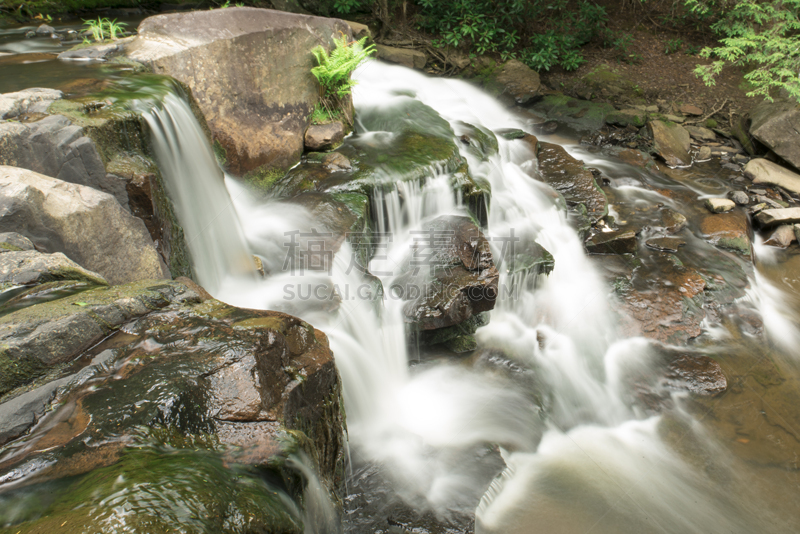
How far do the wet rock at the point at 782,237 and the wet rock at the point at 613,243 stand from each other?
2.60 m

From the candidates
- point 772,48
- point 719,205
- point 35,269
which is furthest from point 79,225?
point 772,48

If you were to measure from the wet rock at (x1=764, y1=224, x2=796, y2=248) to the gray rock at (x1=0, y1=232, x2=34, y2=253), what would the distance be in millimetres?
9276

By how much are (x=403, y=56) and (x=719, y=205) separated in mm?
7460

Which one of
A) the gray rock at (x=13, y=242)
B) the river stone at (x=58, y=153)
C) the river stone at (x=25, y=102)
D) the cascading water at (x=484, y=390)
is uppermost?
the river stone at (x=25, y=102)

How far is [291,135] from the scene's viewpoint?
611 cm

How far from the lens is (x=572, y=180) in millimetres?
7562

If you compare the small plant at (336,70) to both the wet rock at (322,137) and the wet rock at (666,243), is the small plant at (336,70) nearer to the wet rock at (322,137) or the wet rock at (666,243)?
the wet rock at (322,137)

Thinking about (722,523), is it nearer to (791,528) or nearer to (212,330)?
(791,528)

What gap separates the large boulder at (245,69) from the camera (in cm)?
523

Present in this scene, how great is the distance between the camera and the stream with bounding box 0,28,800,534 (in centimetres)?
361

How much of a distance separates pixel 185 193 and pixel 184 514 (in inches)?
132

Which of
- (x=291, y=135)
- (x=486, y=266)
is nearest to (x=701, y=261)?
(x=486, y=266)

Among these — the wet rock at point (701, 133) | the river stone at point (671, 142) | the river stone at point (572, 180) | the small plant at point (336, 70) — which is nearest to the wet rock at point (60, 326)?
the small plant at point (336, 70)

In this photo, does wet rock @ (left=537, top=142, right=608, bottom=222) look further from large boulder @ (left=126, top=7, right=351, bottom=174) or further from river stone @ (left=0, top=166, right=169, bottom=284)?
river stone @ (left=0, top=166, right=169, bottom=284)
